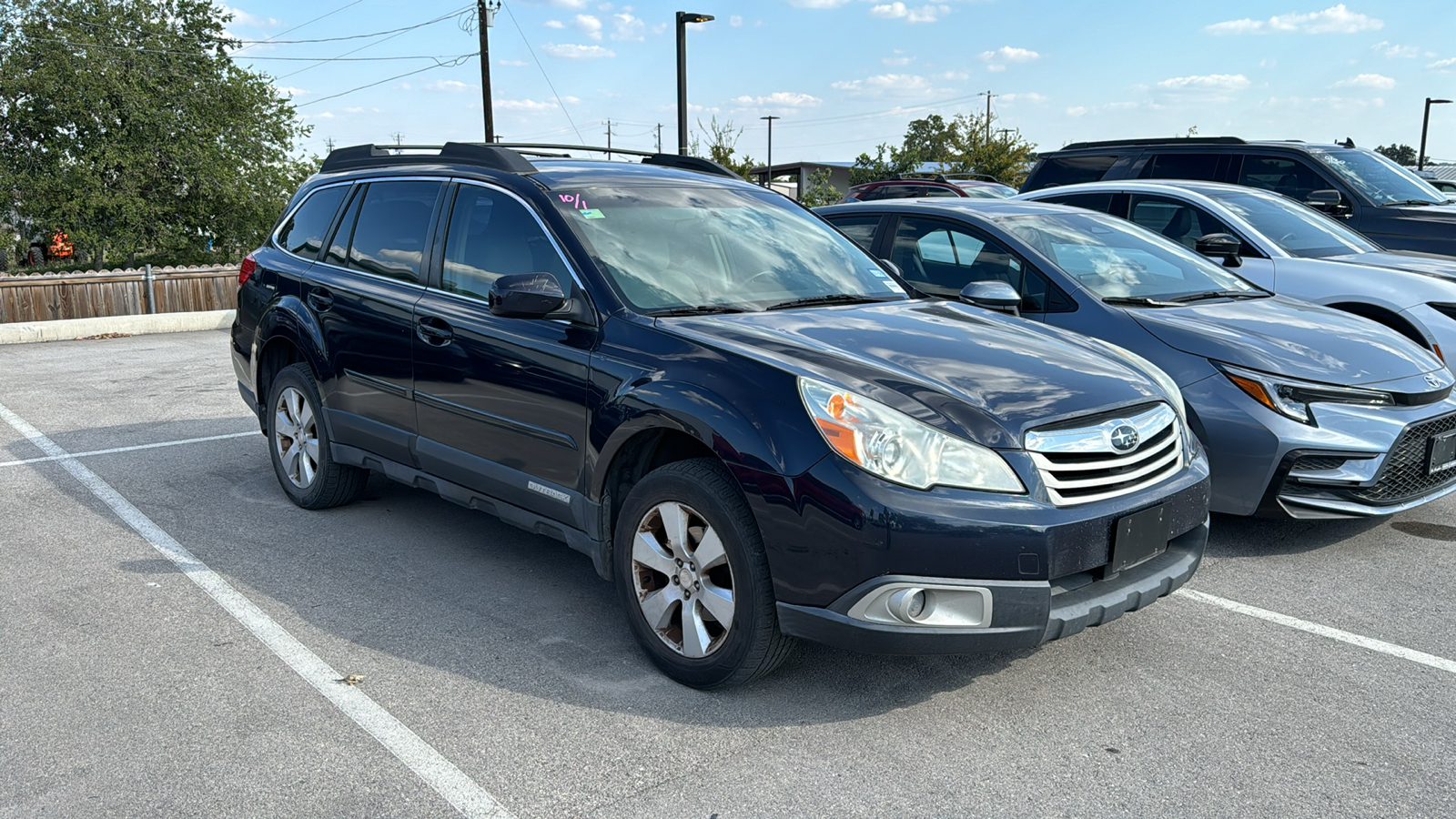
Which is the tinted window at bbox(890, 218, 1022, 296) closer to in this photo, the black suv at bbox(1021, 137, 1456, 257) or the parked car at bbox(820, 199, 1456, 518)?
the parked car at bbox(820, 199, 1456, 518)

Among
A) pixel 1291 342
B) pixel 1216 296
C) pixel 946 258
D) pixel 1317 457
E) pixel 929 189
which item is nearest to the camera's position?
pixel 1317 457

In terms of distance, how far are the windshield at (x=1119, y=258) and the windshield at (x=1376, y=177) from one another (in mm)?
4455

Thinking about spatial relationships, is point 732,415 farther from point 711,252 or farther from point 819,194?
point 819,194

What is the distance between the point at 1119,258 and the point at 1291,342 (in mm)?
1164

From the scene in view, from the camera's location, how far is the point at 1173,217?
7.81m

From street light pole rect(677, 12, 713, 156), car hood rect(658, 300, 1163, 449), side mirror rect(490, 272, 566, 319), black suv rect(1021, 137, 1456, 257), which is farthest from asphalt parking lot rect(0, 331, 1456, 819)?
street light pole rect(677, 12, 713, 156)

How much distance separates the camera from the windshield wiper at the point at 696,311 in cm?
396

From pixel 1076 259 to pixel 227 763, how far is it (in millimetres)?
4715

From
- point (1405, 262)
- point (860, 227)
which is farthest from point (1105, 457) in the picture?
point (1405, 262)

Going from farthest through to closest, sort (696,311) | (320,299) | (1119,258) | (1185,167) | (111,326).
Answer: (111,326), (1185,167), (1119,258), (320,299), (696,311)

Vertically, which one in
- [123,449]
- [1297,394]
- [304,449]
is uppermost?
[1297,394]

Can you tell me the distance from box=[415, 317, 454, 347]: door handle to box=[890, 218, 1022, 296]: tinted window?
2.81m

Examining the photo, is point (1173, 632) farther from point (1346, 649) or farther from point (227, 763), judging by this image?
point (227, 763)

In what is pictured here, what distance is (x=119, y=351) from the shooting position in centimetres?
1397
